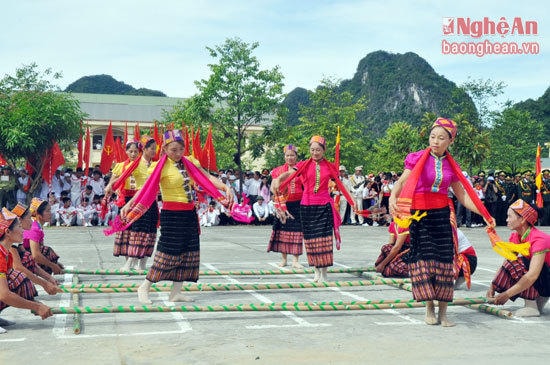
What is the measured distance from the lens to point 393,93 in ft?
347

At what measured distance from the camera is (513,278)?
22.4 ft

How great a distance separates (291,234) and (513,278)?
4.54 meters

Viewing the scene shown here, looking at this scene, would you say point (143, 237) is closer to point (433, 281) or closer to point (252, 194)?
point (433, 281)

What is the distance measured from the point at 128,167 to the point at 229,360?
504cm

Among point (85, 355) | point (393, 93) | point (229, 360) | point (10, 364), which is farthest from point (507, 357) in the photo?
point (393, 93)

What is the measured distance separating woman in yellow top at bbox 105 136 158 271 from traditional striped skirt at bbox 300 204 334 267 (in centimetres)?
220

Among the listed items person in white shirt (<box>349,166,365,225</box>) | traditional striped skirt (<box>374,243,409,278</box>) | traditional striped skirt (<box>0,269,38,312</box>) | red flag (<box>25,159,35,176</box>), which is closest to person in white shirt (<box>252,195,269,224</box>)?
person in white shirt (<box>349,166,365,225</box>)

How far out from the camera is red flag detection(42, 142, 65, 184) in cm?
2114

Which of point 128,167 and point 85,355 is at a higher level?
point 128,167

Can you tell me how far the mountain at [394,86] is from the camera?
100062 millimetres

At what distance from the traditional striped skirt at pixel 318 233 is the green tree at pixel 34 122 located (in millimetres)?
13082

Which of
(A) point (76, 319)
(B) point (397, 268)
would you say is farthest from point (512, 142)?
(A) point (76, 319)

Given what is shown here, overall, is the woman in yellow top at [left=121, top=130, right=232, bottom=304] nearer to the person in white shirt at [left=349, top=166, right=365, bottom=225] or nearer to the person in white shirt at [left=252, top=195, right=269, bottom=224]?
the person in white shirt at [left=252, top=195, right=269, bottom=224]

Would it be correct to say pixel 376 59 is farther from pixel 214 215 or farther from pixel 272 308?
pixel 272 308
